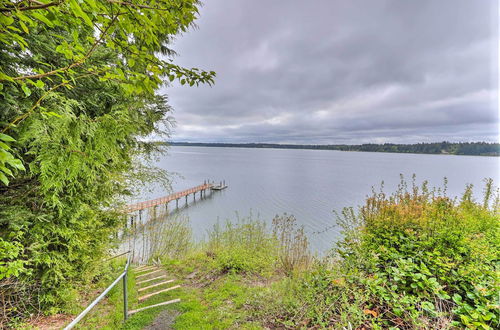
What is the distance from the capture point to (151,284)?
5227mm

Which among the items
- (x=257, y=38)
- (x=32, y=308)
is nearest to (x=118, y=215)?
(x=32, y=308)

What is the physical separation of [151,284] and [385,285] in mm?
5080

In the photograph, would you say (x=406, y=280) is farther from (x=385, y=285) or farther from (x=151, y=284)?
(x=151, y=284)

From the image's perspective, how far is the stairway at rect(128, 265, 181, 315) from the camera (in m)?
4.18

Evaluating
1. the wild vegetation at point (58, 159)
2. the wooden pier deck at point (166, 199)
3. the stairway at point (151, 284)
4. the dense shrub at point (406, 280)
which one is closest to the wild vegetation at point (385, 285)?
the dense shrub at point (406, 280)

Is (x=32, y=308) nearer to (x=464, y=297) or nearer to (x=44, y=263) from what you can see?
(x=44, y=263)

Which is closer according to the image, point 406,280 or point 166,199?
point 406,280

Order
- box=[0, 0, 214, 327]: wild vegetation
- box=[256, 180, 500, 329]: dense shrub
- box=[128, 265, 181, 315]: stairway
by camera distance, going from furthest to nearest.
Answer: box=[128, 265, 181, 315]: stairway
box=[0, 0, 214, 327]: wild vegetation
box=[256, 180, 500, 329]: dense shrub

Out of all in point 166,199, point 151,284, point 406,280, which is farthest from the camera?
point 166,199

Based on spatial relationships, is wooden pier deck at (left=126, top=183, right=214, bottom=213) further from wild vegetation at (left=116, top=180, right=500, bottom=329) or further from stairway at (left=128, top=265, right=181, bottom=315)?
wild vegetation at (left=116, top=180, right=500, bottom=329)

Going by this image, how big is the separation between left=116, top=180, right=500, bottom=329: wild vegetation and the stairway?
1.08 feet

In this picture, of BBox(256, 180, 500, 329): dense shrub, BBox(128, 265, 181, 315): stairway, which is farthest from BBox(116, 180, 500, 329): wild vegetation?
BBox(128, 265, 181, 315): stairway

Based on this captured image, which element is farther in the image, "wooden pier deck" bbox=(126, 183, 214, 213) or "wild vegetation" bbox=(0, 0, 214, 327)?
"wooden pier deck" bbox=(126, 183, 214, 213)

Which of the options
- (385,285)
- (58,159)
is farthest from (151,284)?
(385,285)
